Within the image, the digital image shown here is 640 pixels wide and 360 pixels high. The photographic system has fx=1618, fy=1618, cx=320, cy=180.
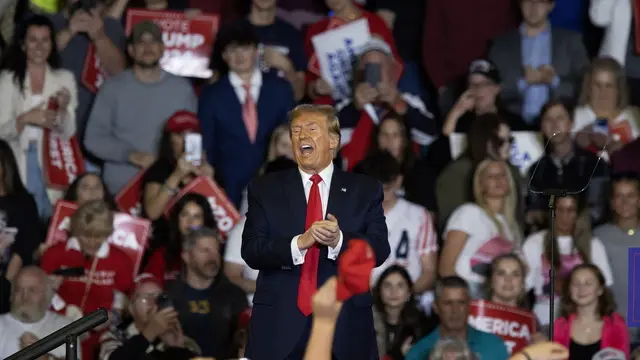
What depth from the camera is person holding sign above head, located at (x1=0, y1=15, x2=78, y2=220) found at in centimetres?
953

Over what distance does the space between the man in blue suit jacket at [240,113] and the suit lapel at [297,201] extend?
3.89 metres

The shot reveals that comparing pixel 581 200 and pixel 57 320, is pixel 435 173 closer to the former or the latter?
pixel 581 200

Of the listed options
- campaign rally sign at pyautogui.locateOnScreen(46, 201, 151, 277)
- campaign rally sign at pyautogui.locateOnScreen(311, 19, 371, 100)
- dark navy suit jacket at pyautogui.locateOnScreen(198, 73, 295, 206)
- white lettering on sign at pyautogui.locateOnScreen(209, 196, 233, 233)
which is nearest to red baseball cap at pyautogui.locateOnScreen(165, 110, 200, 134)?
dark navy suit jacket at pyautogui.locateOnScreen(198, 73, 295, 206)

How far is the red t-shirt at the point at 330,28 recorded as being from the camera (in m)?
9.98

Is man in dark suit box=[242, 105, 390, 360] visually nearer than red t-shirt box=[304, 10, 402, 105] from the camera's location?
Yes

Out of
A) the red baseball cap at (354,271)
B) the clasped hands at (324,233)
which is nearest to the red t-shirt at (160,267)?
the clasped hands at (324,233)

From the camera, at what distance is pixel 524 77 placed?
32.6 feet

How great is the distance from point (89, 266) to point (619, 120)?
329 centimetres

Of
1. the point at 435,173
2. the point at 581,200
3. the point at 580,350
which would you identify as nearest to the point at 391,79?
the point at 435,173

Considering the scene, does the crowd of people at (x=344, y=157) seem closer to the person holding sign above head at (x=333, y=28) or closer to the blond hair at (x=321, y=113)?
the person holding sign above head at (x=333, y=28)

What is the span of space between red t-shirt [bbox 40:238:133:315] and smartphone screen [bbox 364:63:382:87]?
5.87 ft

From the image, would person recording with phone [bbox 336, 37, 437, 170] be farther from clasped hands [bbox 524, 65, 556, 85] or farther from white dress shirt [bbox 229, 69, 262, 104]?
clasped hands [bbox 524, 65, 556, 85]

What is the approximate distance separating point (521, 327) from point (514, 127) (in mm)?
1738

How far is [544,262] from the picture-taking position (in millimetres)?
8992
